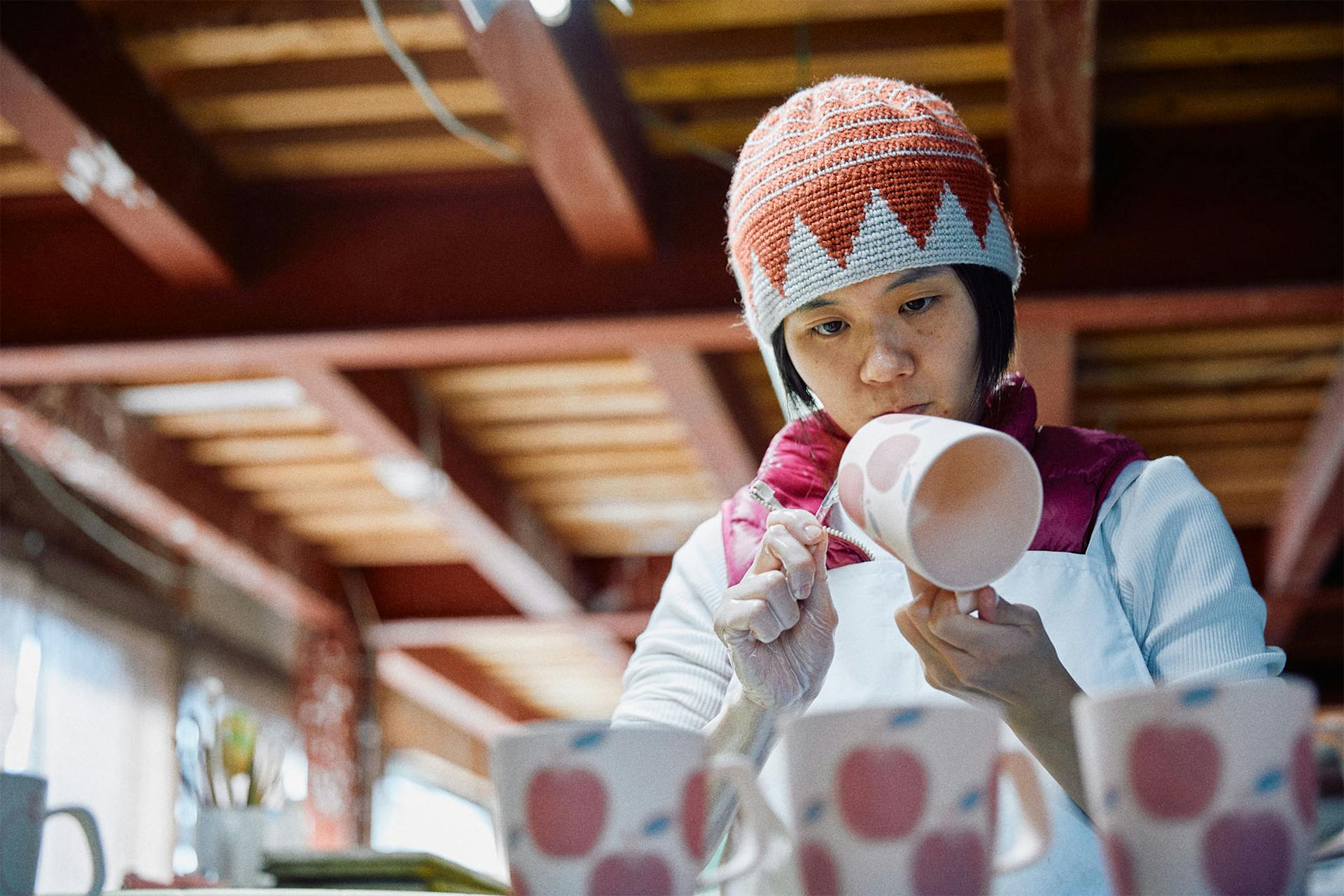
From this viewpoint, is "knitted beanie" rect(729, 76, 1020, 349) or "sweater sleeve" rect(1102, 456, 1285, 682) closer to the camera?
"sweater sleeve" rect(1102, 456, 1285, 682)

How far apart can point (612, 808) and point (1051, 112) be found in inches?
94.5

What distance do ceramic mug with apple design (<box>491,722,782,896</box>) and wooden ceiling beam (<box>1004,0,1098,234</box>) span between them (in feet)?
6.90

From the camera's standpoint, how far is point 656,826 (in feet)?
2.05

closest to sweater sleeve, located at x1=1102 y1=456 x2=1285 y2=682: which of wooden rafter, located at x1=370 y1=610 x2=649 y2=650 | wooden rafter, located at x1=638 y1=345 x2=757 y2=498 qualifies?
wooden rafter, located at x1=638 y1=345 x2=757 y2=498

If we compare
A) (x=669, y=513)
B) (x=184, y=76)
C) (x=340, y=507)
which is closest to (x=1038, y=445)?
(x=184, y=76)

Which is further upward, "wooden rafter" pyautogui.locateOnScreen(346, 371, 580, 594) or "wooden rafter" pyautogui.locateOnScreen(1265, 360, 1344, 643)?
"wooden rafter" pyautogui.locateOnScreen(346, 371, 580, 594)

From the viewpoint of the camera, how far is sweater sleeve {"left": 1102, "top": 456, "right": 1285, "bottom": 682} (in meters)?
0.90

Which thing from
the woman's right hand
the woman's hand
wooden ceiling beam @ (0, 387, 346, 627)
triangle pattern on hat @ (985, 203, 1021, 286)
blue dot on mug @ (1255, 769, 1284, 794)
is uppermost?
wooden ceiling beam @ (0, 387, 346, 627)

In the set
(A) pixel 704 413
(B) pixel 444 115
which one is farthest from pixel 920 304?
(A) pixel 704 413

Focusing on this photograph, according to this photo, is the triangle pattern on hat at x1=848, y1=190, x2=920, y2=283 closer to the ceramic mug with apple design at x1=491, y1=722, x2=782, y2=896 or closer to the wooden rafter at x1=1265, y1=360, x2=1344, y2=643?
the ceramic mug with apple design at x1=491, y1=722, x2=782, y2=896

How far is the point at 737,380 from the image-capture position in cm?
427

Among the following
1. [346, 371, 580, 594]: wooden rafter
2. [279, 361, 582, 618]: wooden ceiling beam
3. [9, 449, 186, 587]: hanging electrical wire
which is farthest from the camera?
[9, 449, 186, 587]: hanging electrical wire

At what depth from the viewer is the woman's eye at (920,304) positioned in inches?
42.1

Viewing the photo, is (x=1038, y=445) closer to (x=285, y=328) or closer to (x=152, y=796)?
(x=285, y=328)
